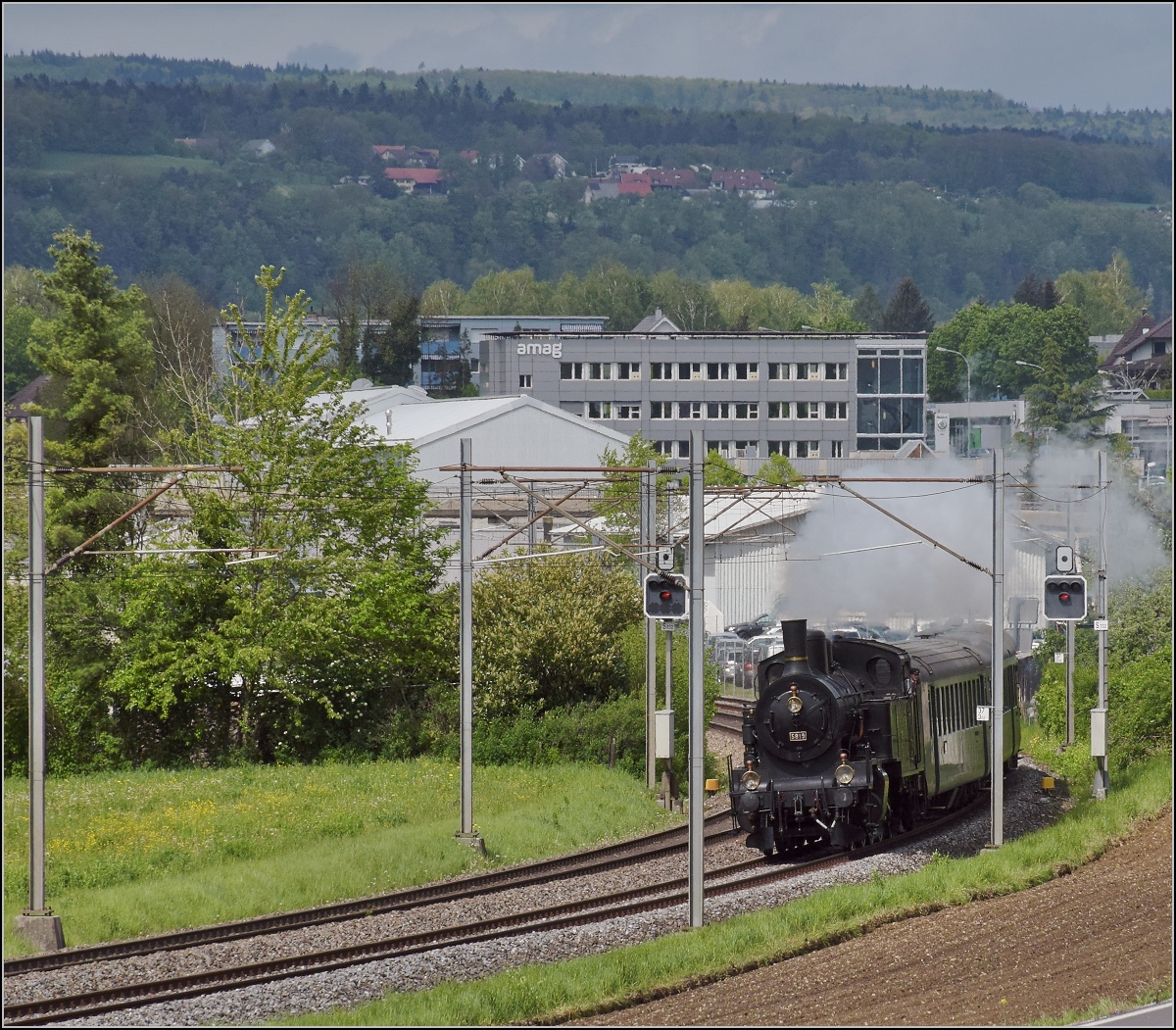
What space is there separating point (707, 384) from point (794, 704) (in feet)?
280

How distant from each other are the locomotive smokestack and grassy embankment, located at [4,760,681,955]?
6.26m

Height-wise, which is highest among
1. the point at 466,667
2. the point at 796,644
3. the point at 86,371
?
the point at 86,371

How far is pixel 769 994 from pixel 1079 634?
110 ft

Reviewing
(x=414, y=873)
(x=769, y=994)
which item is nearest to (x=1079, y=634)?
(x=414, y=873)

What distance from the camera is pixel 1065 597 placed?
27609mm

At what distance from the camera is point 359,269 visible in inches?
7156

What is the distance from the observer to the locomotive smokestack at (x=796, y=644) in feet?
79.2

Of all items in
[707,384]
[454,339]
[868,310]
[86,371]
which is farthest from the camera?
[868,310]

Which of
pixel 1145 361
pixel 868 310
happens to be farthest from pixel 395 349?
pixel 868 310

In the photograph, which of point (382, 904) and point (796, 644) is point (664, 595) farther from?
point (382, 904)

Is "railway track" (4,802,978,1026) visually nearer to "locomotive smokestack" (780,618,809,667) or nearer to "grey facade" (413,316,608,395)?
"locomotive smokestack" (780,618,809,667)

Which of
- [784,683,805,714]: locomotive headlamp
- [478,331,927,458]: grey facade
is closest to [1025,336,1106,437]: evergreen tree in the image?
[478,331,927,458]: grey facade

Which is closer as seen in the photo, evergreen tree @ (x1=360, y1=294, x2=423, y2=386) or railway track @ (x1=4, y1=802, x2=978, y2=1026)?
railway track @ (x1=4, y1=802, x2=978, y2=1026)

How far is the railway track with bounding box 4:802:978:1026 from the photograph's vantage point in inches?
679
